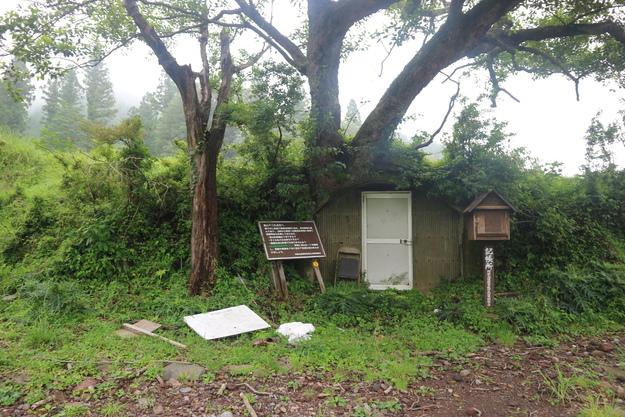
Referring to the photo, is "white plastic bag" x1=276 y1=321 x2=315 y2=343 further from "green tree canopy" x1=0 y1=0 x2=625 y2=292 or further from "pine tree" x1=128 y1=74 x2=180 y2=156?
"pine tree" x1=128 y1=74 x2=180 y2=156

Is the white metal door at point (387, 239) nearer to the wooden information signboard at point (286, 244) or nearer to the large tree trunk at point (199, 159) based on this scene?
the wooden information signboard at point (286, 244)

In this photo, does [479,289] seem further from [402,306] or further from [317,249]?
[317,249]

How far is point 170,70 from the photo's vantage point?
6535 mm

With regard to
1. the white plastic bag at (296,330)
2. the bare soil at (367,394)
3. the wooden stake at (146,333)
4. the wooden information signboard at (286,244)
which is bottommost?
the bare soil at (367,394)

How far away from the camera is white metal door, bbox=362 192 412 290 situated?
309 inches

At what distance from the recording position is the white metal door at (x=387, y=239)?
7.84 meters

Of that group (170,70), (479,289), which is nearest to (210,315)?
(170,70)

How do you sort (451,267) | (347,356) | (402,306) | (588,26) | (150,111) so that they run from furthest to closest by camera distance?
(150,111) < (451,267) < (588,26) < (402,306) < (347,356)

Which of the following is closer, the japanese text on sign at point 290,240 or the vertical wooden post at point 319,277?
the japanese text on sign at point 290,240

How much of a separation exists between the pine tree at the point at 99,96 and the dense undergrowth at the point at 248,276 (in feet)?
86.9

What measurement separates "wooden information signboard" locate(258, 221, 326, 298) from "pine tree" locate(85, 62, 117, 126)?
28519 millimetres

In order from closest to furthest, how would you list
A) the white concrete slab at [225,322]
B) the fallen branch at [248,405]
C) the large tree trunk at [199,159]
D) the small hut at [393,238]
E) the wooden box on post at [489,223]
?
the fallen branch at [248,405] → the white concrete slab at [225,322] → the wooden box on post at [489,223] → the large tree trunk at [199,159] → the small hut at [393,238]

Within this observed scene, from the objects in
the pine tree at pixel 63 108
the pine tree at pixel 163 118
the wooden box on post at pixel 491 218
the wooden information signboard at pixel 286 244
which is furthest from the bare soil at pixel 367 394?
the pine tree at pixel 63 108

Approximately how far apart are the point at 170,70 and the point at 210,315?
450cm
